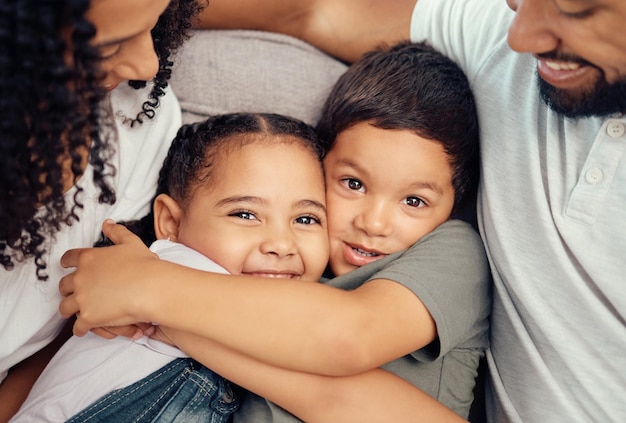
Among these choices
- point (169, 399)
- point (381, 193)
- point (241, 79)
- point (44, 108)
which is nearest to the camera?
point (44, 108)

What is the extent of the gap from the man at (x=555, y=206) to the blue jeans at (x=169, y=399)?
1.99ft

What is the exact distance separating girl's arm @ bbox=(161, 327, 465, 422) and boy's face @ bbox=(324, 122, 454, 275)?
356 mm

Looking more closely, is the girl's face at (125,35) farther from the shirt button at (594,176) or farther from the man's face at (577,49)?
the shirt button at (594,176)

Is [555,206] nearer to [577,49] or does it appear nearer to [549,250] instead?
[549,250]

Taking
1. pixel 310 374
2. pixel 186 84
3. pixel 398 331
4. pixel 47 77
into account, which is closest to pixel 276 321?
Result: pixel 310 374

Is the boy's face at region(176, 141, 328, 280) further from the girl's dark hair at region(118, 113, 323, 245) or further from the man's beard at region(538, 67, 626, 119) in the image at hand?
the man's beard at region(538, 67, 626, 119)

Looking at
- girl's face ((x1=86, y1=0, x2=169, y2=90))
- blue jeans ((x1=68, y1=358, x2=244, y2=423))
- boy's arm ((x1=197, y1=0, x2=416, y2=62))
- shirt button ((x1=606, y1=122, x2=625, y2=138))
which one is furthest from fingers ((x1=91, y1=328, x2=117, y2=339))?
shirt button ((x1=606, y1=122, x2=625, y2=138))

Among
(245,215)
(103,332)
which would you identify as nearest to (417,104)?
(245,215)

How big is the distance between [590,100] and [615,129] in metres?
0.07

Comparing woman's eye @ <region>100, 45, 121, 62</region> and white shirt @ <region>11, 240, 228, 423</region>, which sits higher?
woman's eye @ <region>100, 45, 121, 62</region>

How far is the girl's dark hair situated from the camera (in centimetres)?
145

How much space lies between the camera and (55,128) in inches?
36.4

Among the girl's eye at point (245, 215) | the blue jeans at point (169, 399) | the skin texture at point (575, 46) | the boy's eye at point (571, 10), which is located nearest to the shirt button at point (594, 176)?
the skin texture at point (575, 46)

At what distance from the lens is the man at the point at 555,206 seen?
1.16 metres
